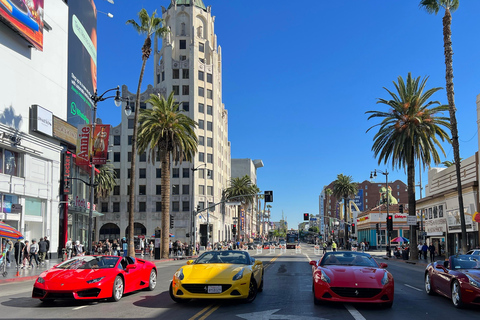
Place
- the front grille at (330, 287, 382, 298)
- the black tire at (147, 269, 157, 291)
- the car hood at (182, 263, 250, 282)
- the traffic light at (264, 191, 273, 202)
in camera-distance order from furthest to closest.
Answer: the traffic light at (264, 191, 273, 202) < the black tire at (147, 269, 157, 291) < the car hood at (182, 263, 250, 282) < the front grille at (330, 287, 382, 298)

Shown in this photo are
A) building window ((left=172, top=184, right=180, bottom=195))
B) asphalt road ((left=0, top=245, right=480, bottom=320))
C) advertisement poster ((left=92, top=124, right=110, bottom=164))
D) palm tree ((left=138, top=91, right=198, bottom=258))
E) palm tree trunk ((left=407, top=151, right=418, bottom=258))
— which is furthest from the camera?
building window ((left=172, top=184, right=180, bottom=195))

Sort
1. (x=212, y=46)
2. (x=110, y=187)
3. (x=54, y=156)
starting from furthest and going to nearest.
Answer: (x=212, y=46) < (x=110, y=187) < (x=54, y=156)

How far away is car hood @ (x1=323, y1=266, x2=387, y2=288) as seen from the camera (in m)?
10.7

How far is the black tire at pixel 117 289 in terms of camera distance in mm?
12305

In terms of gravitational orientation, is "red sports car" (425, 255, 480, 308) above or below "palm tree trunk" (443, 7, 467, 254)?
below

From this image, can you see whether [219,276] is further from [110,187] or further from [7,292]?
[110,187]

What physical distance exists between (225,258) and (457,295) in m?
6.07

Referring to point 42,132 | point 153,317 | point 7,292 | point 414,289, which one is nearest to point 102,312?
point 153,317

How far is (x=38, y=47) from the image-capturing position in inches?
1399

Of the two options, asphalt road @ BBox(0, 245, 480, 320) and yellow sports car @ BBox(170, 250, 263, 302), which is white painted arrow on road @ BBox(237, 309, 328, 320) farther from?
yellow sports car @ BBox(170, 250, 263, 302)

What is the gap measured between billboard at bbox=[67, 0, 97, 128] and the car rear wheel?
3734 cm

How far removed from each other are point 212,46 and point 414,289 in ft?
261

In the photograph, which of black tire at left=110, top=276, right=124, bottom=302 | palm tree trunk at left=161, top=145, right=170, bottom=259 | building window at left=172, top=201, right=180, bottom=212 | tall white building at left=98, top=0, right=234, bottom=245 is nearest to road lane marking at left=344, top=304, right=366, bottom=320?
black tire at left=110, top=276, right=124, bottom=302

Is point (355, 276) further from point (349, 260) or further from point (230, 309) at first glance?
point (230, 309)
